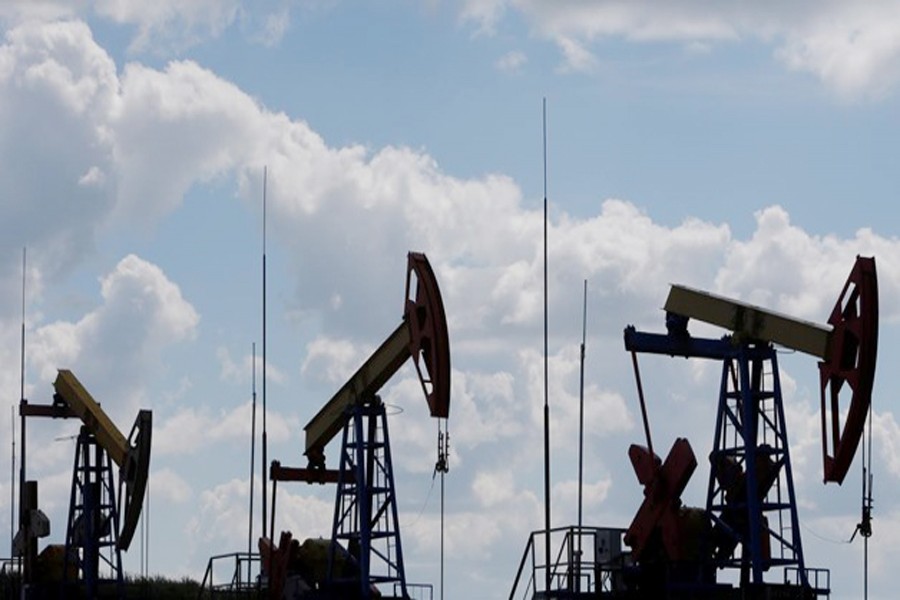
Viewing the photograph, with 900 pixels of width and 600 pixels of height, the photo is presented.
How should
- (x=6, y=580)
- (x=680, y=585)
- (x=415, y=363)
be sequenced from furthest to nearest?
(x=6, y=580)
(x=415, y=363)
(x=680, y=585)

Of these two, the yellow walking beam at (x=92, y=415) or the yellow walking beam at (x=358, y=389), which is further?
the yellow walking beam at (x=92, y=415)

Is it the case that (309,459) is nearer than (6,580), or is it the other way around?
(309,459)

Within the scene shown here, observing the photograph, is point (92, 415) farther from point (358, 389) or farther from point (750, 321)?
point (750, 321)

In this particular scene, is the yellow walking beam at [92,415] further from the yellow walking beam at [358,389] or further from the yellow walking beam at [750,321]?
the yellow walking beam at [750,321]

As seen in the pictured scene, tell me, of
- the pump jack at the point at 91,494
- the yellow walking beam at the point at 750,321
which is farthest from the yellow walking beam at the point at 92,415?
the yellow walking beam at the point at 750,321

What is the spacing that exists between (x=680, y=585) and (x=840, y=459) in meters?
4.71

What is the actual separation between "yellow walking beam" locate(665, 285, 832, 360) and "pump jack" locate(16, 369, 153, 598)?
16.3m

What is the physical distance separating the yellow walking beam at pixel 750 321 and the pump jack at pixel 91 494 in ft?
53.5

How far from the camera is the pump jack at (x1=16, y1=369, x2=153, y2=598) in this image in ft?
185

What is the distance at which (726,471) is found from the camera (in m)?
44.2

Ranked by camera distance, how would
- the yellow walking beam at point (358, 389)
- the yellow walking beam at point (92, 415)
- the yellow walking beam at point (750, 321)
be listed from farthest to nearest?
the yellow walking beam at point (92, 415) < the yellow walking beam at point (358, 389) < the yellow walking beam at point (750, 321)

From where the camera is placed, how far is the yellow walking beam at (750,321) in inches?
1615

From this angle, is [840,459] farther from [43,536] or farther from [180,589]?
[180,589]

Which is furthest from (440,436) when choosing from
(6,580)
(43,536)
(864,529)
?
(6,580)
